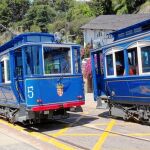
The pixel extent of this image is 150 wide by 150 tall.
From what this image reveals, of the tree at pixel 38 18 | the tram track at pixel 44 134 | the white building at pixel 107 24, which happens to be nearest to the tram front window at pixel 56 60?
the tram track at pixel 44 134

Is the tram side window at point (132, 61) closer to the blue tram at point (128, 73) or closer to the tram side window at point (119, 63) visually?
the blue tram at point (128, 73)

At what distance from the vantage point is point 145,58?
1387cm

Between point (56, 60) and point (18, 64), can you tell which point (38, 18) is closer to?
point (18, 64)

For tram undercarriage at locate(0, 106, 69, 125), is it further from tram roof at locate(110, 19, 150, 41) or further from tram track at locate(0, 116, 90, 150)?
tram roof at locate(110, 19, 150, 41)

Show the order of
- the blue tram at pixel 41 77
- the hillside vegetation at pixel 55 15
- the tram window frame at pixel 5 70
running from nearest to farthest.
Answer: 1. the blue tram at pixel 41 77
2. the tram window frame at pixel 5 70
3. the hillside vegetation at pixel 55 15

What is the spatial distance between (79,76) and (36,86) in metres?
1.88

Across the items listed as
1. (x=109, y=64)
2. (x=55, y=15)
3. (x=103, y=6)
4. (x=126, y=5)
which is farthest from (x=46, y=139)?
(x=55, y=15)

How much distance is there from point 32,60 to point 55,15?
358ft

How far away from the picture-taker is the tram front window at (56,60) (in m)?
14.3

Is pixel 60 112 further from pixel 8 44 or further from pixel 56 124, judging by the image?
pixel 8 44

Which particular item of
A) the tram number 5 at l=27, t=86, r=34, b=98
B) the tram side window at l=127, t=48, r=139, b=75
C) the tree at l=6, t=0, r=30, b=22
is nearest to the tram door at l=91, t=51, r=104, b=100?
the tram side window at l=127, t=48, r=139, b=75

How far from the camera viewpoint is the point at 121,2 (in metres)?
67.5

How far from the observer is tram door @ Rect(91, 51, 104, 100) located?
17859 mm

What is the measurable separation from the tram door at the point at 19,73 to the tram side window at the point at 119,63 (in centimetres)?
359
